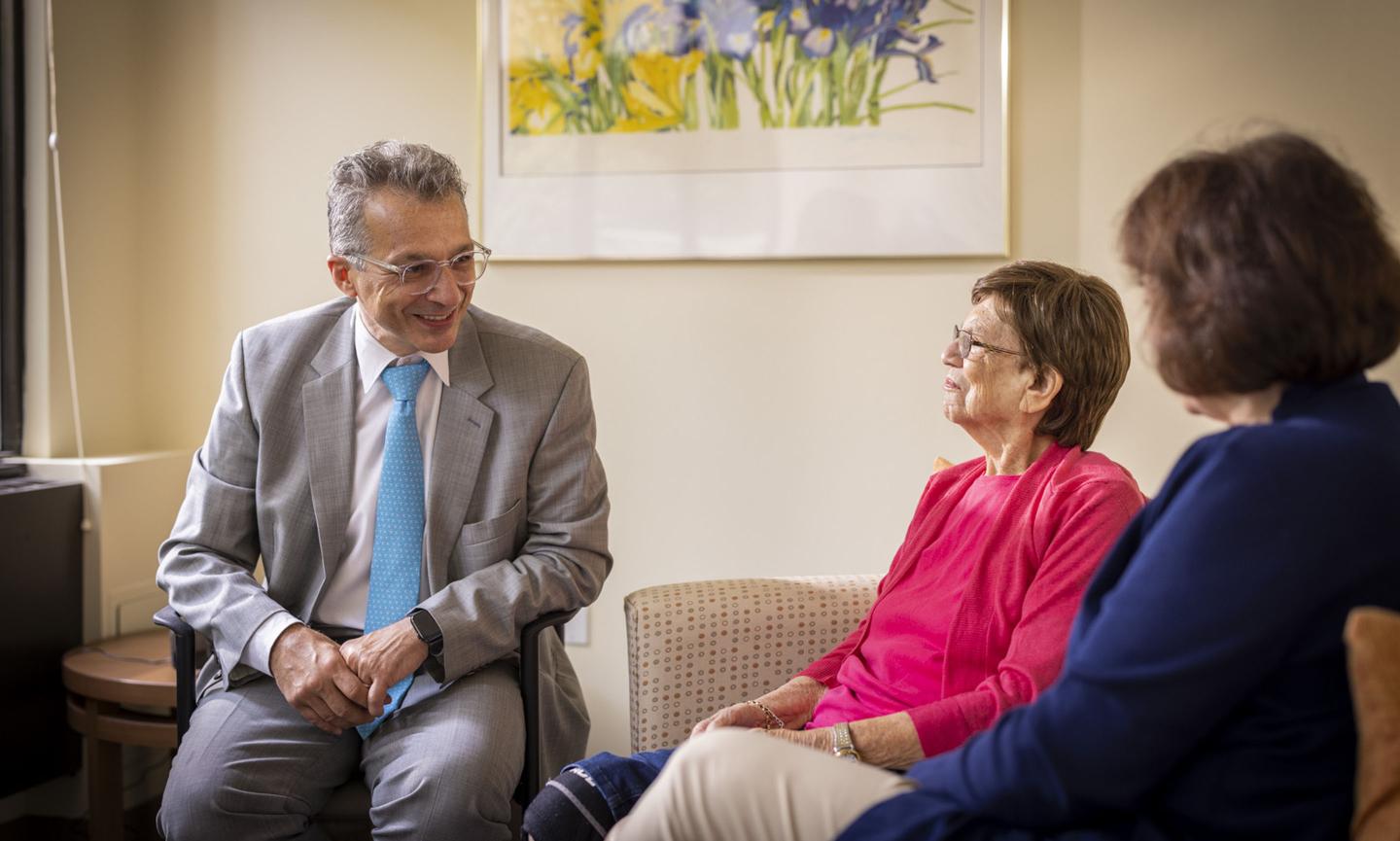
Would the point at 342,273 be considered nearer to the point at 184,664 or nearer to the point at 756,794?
the point at 184,664

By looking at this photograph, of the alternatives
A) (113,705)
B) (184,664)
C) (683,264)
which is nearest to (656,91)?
(683,264)

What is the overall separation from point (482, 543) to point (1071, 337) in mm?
1049

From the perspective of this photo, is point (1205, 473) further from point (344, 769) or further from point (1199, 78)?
point (1199, 78)

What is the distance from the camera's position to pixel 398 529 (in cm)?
206

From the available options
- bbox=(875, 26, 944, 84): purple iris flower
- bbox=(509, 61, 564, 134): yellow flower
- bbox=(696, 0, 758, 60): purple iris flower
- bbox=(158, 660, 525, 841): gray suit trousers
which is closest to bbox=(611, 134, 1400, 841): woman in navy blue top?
bbox=(158, 660, 525, 841): gray suit trousers

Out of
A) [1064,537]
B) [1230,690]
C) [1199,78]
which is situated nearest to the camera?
[1230,690]

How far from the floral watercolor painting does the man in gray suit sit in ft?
2.82

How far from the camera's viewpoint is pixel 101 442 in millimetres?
2951

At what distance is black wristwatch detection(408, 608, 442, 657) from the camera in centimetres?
193

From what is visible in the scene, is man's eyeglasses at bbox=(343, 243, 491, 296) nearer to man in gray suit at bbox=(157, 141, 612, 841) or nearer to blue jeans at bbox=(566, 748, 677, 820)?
man in gray suit at bbox=(157, 141, 612, 841)

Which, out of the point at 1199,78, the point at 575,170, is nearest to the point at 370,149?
the point at 575,170

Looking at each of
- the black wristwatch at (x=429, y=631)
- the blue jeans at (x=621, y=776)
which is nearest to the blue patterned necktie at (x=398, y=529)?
the black wristwatch at (x=429, y=631)

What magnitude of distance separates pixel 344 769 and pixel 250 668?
0.24m

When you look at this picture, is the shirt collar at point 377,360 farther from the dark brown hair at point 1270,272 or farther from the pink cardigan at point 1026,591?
the dark brown hair at point 1270,272
